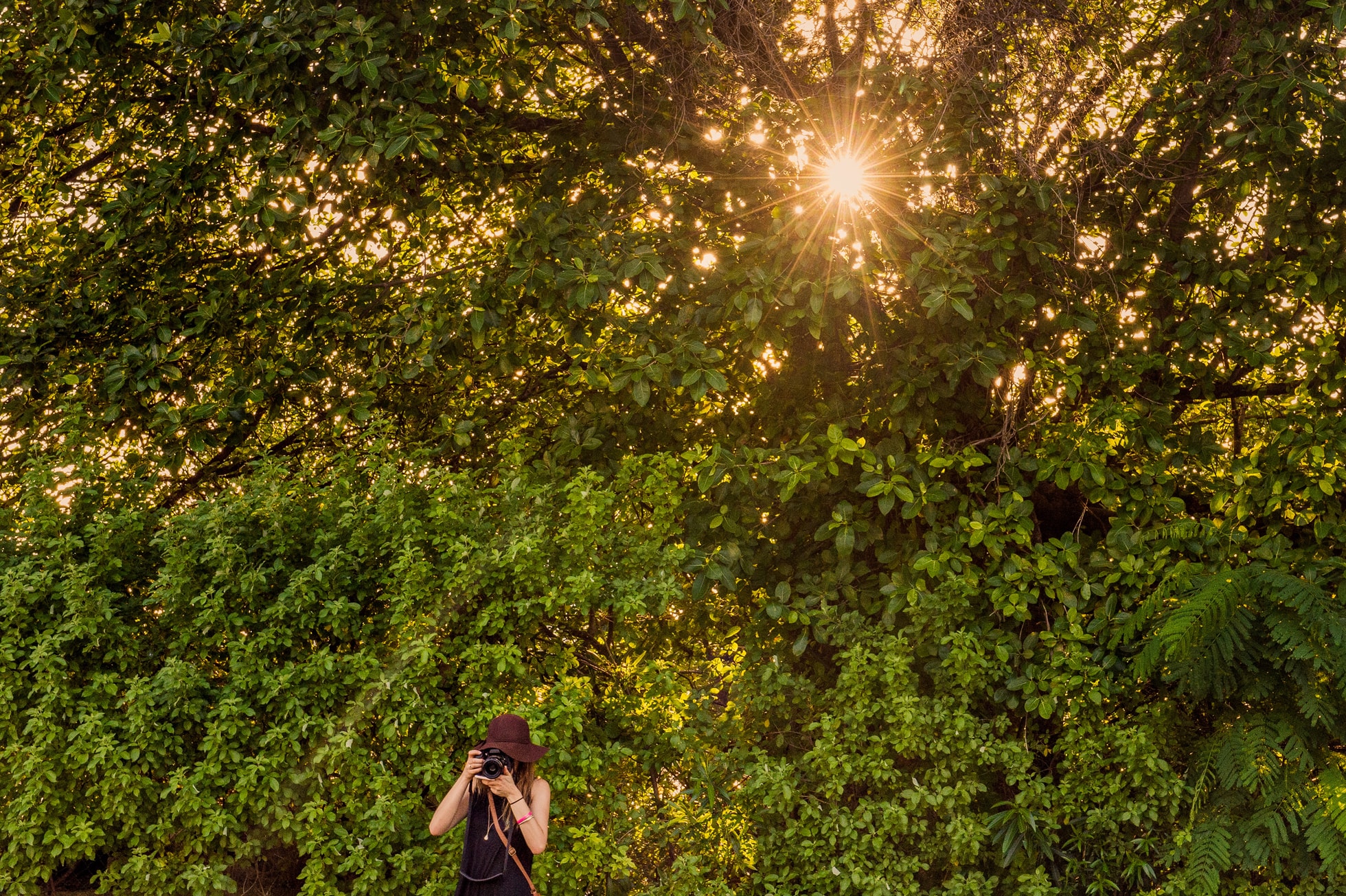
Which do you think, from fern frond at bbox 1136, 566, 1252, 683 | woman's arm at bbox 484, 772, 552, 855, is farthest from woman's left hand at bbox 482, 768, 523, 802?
fern frond at bbox 1136, 566, 1252, 683

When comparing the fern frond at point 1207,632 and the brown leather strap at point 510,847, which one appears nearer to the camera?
the brown leather strap at point 510,847

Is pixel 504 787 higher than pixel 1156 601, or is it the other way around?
pixel 1156 601

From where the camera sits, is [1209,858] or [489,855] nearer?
[489,855]

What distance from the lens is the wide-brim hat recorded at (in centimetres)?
434

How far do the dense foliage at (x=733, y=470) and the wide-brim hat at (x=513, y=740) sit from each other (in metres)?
0.51

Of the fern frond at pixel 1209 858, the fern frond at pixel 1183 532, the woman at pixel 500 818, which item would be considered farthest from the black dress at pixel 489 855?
the fern frond at pixel 1183 532

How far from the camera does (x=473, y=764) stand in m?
4.22

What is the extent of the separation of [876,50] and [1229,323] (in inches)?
105

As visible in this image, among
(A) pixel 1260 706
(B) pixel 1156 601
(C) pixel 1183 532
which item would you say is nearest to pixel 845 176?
(C) pixel 1183 532

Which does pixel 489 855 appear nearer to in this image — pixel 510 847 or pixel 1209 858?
pixel 510 847

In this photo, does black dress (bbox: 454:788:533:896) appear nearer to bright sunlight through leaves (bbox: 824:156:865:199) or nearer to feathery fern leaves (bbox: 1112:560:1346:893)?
feathery fern leaves (bbox: 1112:560:1346:893)

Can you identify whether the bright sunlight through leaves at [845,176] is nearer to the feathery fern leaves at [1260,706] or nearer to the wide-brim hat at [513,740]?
the feathery fern leaves at [1260,706]

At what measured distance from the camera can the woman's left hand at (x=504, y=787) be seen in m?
4.18

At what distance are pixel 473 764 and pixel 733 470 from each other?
7.47 ft
